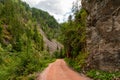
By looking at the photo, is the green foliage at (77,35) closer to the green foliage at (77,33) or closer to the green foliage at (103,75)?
the green foliage at (77,33)

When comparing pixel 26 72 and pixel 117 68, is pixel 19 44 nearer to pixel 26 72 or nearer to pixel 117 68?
pixel 26 72

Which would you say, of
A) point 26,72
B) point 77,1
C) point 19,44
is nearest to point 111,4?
point 26,72

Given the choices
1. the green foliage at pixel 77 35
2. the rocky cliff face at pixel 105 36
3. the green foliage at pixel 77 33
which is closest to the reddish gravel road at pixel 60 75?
the rocky cliff face at pixel 105 36

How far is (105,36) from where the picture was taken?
25.2 m

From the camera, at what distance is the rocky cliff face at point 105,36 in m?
23.1

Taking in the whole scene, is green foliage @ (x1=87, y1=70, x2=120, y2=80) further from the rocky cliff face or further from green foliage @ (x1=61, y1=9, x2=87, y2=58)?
green foliage @ (x1=61, y1=9, x2=87, y2=58)

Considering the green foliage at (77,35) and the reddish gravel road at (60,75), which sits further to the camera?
the green foliage at (77,35)

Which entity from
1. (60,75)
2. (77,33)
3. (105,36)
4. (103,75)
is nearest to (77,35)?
(77,33)

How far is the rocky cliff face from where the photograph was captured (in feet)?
75.9

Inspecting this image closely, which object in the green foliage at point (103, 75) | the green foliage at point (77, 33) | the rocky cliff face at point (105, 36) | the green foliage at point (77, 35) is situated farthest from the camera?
the green foliage at point (77, 33)

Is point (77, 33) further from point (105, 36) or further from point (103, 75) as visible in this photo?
point (103, 75)

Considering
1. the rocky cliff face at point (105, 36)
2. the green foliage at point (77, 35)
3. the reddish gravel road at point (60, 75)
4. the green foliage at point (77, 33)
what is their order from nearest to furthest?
the rocky cliff face at point (105, 36), the reddish gravel road at point (60, 75), the green foliage at point (77, 35), the green foliage at point (77, 33)

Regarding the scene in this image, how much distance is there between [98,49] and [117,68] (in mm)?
4439

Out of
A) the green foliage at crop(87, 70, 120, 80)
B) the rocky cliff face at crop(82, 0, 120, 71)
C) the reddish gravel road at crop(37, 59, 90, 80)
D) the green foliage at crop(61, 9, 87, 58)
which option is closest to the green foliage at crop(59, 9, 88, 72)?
the green foliage at crop(61, 9, 87, 58)
